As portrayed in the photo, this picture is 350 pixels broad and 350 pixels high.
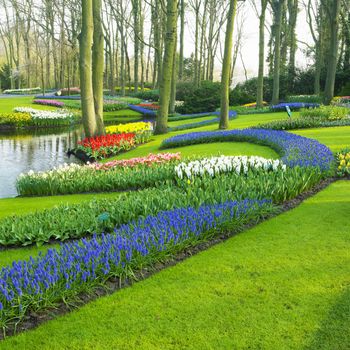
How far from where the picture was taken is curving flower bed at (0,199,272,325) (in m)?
3.93

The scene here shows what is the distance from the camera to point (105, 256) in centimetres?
461

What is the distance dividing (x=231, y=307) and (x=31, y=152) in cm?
1507

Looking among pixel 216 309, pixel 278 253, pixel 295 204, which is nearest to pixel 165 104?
pixel 295 204

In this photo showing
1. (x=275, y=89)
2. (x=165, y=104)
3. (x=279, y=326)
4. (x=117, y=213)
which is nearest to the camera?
(x=279, y=326)

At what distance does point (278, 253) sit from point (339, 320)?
1.46 metres

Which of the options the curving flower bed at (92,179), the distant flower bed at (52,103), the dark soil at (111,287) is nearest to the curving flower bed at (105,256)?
the dark soil at (111,287)

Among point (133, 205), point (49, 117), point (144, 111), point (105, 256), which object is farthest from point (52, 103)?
point (105, 256)

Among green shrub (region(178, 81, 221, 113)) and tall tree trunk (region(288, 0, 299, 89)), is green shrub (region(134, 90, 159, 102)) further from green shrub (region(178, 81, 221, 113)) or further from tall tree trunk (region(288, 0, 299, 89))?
tall tree trunk (region(288, 0, 299, 89))

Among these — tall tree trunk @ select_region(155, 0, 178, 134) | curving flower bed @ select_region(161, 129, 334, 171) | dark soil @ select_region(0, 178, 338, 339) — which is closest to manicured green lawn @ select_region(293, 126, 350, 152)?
curving flower bed @ select_region(161, 129, 334, 171)

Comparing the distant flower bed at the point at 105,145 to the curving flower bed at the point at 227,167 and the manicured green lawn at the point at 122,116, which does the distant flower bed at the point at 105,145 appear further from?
the manicured green lawn at the point at 122,116

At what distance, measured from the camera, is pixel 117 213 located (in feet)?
20.7

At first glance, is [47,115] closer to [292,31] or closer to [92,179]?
[92,179]

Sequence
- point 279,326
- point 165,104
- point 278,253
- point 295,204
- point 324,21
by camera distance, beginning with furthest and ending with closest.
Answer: point 324,21, point 165,104, point 295,204, point 278,253, point 279,326

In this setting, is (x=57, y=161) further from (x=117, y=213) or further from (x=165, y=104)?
(x=117, y=213)
